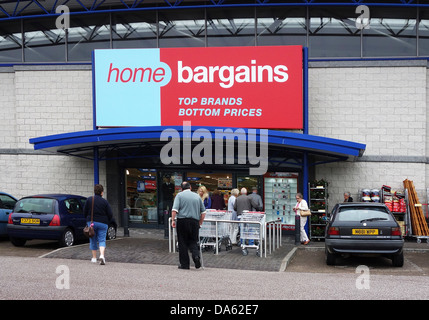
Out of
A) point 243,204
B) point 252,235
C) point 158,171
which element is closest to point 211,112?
point 158,171

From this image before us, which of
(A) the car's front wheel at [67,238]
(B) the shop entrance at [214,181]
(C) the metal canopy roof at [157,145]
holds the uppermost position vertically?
(C) the metal canopy roof at [157,145]

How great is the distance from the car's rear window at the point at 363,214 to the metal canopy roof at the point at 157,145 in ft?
10.5

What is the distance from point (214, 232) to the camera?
37.9ft

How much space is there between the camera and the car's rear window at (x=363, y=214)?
10.2 meters

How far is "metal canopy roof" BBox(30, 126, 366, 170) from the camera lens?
13305 millimetres

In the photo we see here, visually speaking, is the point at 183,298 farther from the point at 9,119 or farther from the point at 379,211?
the point at 9,119

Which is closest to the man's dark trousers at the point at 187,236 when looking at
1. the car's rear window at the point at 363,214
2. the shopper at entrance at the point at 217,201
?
the car's rear window at the point at 363,214

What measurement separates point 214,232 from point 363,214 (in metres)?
3.42

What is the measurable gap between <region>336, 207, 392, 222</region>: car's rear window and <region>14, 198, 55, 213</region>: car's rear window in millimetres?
6976

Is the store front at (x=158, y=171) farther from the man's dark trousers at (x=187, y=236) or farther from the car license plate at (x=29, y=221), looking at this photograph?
the man's dark trousers at (x=187, y=236)

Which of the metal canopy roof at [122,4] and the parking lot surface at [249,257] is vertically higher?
the metal canopy roof at [122,4]

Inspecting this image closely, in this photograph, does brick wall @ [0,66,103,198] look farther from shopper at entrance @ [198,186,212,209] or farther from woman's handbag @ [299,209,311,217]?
woman's handbag @ [299,209,311,217]

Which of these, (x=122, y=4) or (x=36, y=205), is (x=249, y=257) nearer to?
(x=36, y=205)

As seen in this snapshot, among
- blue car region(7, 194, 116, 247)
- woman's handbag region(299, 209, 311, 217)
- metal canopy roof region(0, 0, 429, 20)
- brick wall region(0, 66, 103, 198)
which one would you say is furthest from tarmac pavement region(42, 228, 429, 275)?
metal canopy roof region(0, 0, 429, 20)
